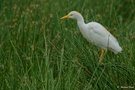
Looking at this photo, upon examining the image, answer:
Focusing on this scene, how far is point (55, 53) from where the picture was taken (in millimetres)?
4066

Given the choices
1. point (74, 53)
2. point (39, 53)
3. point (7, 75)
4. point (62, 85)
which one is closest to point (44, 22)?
point (39, 53)

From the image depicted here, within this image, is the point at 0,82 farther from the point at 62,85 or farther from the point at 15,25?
the point at 15,25

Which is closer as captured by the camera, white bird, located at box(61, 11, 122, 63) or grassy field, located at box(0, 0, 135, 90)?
grassy field, located at box(0, 0, 135, 90)

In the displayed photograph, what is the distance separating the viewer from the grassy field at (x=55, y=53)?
3.30 meters

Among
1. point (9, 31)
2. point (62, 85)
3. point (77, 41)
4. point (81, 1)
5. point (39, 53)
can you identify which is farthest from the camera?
point (81, 1)

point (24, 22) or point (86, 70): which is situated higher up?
point (24, 22)

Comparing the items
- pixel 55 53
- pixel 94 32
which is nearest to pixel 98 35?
pixel 94 32

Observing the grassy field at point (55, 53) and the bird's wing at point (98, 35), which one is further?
the bird's wing at point (98, 35)

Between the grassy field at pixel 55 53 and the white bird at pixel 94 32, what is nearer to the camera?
the grassy field at pixel 55 53

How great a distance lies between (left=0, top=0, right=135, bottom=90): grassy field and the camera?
3.30 meters

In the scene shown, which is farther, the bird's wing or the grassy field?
the bird's wing

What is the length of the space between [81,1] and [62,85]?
10.4ft

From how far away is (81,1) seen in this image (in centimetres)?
623

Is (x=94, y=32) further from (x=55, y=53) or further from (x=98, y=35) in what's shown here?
(x=55, y=53)
